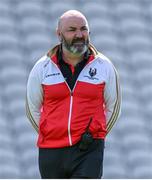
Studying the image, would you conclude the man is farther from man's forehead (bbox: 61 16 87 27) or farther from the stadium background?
the stadium background

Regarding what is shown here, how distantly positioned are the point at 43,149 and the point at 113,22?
7.83 meters

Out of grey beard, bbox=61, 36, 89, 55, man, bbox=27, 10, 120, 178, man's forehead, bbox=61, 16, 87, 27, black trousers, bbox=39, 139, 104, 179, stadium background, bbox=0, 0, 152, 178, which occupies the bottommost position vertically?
stadium background, bbox=0, 0, 152, 178

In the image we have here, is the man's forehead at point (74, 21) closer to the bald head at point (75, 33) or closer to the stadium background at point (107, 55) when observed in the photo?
the bald head at point (75, 33)

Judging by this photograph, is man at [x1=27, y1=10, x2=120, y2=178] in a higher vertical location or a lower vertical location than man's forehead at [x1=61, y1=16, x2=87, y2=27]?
lower

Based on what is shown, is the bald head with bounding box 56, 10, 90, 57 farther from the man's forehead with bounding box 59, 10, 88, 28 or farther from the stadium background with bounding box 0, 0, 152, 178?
the stadium background with bounding box 0, 0, 152, 178

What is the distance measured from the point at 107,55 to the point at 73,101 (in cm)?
707

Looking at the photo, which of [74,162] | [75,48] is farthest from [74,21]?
[74,162]

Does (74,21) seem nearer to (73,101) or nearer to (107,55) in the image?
(73,101)

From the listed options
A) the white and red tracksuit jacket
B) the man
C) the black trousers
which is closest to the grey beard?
the man

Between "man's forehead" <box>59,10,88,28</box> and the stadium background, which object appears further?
the stadium background

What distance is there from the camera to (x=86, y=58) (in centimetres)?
534

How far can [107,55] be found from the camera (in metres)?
12.3

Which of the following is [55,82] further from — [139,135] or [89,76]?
[139,135]

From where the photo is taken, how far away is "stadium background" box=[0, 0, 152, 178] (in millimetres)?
11016
